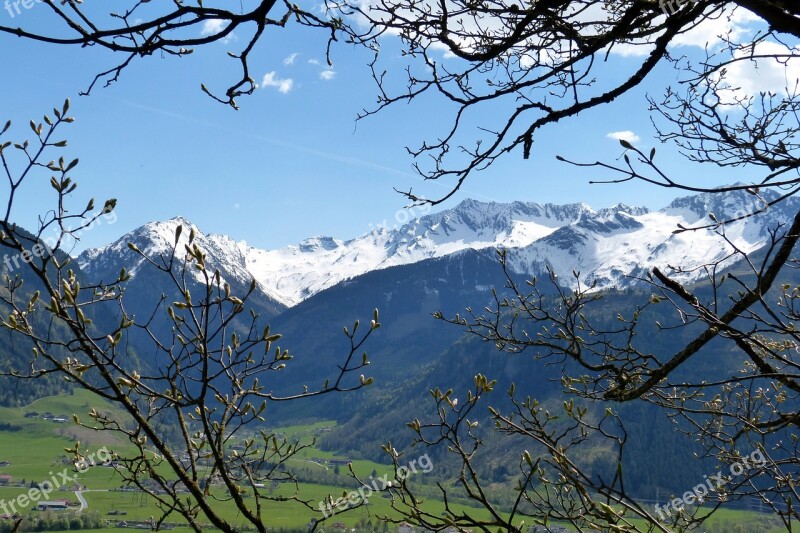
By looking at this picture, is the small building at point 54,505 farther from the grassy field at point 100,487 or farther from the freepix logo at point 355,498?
the freepix logo at point 355,498

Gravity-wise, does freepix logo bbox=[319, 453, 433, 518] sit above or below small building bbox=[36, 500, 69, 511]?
above

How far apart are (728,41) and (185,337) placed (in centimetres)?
467

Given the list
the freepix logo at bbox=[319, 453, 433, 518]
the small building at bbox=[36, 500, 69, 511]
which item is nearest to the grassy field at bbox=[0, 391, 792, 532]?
the small building at bbox=[36, 500, 69, 511]

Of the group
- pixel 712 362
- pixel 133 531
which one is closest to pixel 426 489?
pixel 133 531

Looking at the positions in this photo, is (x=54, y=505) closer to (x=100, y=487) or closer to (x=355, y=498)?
(x=100, y=487)

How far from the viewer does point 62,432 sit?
17812 centimetres

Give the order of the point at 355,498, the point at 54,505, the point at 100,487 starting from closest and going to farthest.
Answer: the point at 355,498, the point at 54,505, the point at 100,487

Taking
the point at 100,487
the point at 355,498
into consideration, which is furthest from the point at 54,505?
the point at 355,498

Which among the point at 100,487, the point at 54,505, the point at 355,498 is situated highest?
the point at 355,498

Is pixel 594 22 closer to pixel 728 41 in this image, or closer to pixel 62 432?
pixel 728 41

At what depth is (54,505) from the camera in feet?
411

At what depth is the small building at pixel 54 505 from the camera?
4838 inches

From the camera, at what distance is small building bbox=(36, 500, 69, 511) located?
123 metres

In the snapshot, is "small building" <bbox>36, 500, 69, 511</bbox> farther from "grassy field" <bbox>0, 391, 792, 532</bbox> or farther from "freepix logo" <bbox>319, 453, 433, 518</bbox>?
"freepix logo" <bbox>319, 453, 433, 518</bbox>
